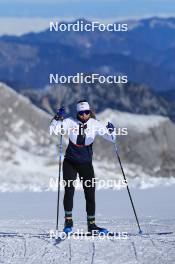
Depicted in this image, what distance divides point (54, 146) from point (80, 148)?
34.6 meters

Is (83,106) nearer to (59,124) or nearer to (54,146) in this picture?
(59,124)

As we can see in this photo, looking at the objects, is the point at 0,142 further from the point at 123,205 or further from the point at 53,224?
the point at 53,224

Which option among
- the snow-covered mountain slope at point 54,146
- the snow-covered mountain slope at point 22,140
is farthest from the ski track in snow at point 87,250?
the snow-covered mountain slope at point 22,140

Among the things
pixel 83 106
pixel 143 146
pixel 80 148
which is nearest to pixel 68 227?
pixel 80 148

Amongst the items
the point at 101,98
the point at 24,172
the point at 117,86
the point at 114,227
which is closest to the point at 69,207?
the point at 114,227

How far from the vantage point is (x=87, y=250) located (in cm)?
839

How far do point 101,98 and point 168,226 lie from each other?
13515cm

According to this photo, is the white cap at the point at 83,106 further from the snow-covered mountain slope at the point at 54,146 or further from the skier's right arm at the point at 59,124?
the snow-covered mountain slope at the point at 54,146

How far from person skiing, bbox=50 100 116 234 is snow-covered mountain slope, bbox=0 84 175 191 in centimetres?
2541

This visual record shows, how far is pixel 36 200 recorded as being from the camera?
1518 cm

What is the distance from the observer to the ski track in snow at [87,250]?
8.00 meters

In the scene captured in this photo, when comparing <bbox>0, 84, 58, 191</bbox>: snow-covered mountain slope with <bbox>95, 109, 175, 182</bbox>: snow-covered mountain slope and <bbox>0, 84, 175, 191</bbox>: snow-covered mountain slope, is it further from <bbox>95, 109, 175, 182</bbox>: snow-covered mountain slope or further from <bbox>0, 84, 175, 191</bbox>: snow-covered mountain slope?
<bbox>95, 109, 175, 182</bbox>: snow-covered mountain slope

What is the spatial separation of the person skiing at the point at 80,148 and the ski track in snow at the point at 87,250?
530 mm

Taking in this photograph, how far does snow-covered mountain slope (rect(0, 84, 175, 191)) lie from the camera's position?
3878 cm
